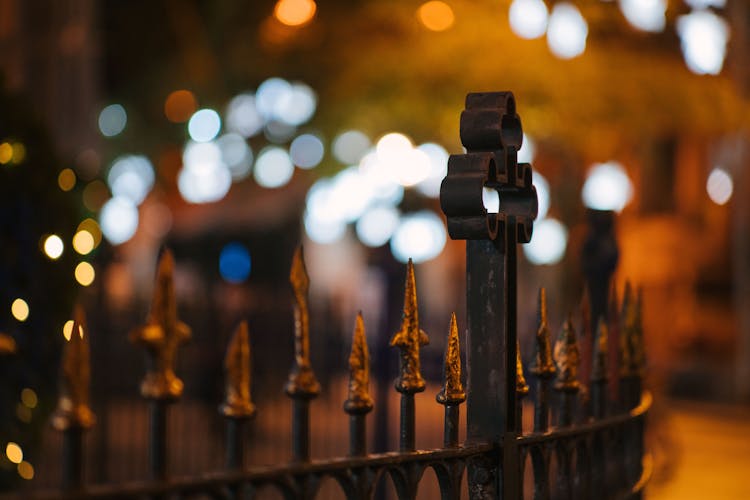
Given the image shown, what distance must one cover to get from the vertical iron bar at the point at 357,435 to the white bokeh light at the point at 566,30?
885cm

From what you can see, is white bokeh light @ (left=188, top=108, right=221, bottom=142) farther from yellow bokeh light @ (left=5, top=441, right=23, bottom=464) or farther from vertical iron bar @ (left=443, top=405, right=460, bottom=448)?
vertical iron bar @ (left=443, top=405, right=460, bottom=448)

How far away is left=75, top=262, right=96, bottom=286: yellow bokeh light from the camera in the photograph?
5.52 metres

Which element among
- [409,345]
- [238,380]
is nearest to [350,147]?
[409,345]

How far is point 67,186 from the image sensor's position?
5.61 metres

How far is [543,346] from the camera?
3555 millimetres

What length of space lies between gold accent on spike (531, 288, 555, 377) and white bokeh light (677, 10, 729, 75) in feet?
29.6

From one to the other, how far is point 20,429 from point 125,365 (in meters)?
3.13

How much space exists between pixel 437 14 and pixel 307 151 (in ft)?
22.2

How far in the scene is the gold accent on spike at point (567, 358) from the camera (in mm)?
3725

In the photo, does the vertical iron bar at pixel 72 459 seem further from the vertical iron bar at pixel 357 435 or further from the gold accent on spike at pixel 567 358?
the gold accent on spike at pixel 567 358

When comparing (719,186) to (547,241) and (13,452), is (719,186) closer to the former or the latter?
(547,241)

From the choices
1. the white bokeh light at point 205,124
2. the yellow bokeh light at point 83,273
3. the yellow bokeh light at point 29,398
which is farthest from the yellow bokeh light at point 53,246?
the white bokeh light at point 205,124

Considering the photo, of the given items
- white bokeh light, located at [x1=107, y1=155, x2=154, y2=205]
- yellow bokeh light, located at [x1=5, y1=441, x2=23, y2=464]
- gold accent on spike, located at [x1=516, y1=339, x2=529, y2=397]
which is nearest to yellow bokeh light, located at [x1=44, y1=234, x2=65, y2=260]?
yellow bokeh light, located at [x1=5, y1=441, x2=23, y2=464]

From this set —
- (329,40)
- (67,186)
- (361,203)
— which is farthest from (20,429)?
(361,203)
